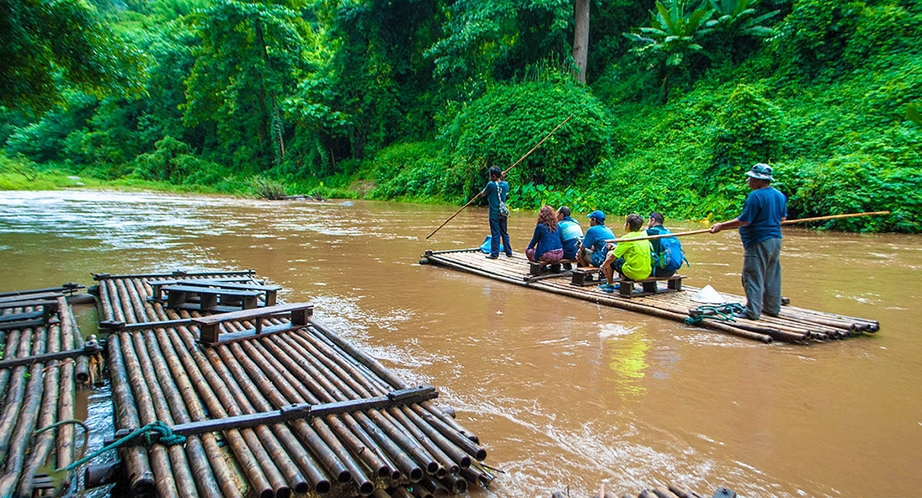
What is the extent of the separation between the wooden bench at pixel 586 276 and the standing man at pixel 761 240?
6.47ft

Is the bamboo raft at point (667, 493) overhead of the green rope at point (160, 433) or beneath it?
beneath

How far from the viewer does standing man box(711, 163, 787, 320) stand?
5770 mm

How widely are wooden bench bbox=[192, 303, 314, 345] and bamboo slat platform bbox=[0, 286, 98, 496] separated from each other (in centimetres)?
79

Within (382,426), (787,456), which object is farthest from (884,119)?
(382,426)

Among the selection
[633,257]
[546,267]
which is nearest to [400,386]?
[633,257]

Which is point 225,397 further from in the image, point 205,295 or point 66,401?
point 205,295

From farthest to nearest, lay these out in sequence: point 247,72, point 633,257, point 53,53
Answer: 1. point 247,72
2. point 53,53
3. point 633,257

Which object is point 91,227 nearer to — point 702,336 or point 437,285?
point 437,285

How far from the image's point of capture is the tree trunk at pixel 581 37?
22.5m

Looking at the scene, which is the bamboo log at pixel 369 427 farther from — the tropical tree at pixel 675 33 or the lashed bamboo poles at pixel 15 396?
the tropical tree at pixel 675 33

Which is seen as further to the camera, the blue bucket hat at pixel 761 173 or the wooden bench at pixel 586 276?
the wooden bench at pixel 586 276

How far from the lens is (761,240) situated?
5.79 metres

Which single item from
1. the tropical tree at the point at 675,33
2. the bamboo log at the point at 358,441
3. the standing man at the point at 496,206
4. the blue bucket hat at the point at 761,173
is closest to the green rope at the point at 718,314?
the blue bucket hat at the point at 761,173

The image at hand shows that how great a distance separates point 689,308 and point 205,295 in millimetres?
4995
